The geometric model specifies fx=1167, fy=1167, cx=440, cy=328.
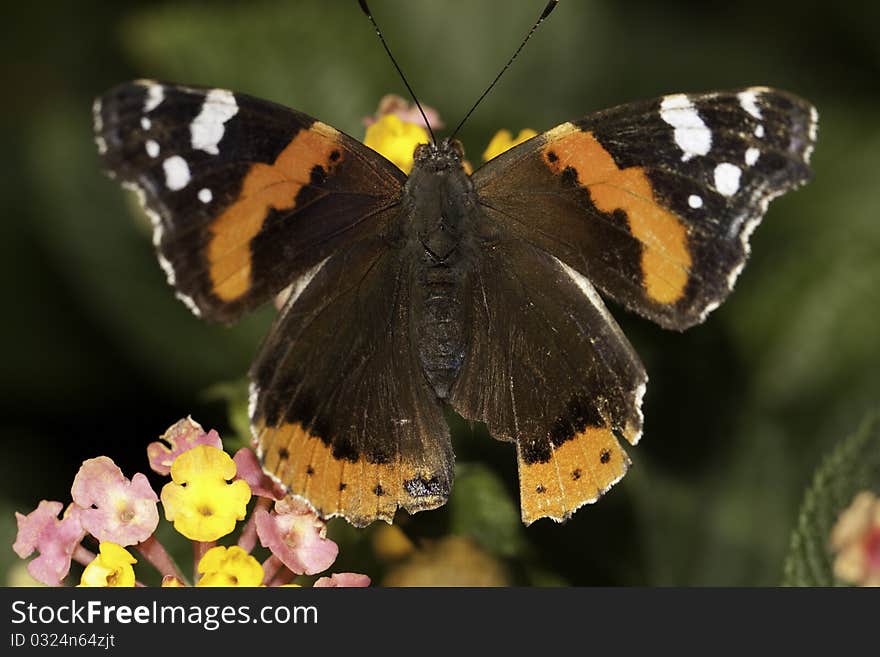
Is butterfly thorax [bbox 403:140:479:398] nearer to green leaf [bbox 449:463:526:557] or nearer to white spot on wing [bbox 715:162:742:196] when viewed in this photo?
green leaf [bbox 449:463:526:557]

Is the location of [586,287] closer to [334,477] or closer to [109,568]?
[334,477]

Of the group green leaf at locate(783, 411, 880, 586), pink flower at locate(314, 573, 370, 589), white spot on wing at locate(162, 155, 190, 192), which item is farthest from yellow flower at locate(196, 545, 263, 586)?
green leaf at locate(783, 411, 880, 586)

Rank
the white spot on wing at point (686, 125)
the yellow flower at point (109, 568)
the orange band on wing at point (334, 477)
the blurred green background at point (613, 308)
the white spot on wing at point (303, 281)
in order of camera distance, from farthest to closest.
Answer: the blurred green background at point (613, 308) < the white spot on wing at point (303, 281) < the white spot on wing at point (686, 125) < the orange band on wing at point (334, 477) < the yellow flower at point (109, 568)

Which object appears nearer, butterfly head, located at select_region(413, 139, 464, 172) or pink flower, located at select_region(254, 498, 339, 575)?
pink flower, located at select_region(254, 498, 339, 575)

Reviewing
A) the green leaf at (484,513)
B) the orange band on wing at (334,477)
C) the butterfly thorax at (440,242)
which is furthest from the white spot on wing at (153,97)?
the green leaf at (484,513)

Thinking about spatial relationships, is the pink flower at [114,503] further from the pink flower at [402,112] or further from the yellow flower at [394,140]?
the pink flower at [402,112]

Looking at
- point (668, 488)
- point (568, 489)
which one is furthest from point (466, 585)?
point (668, 488)
